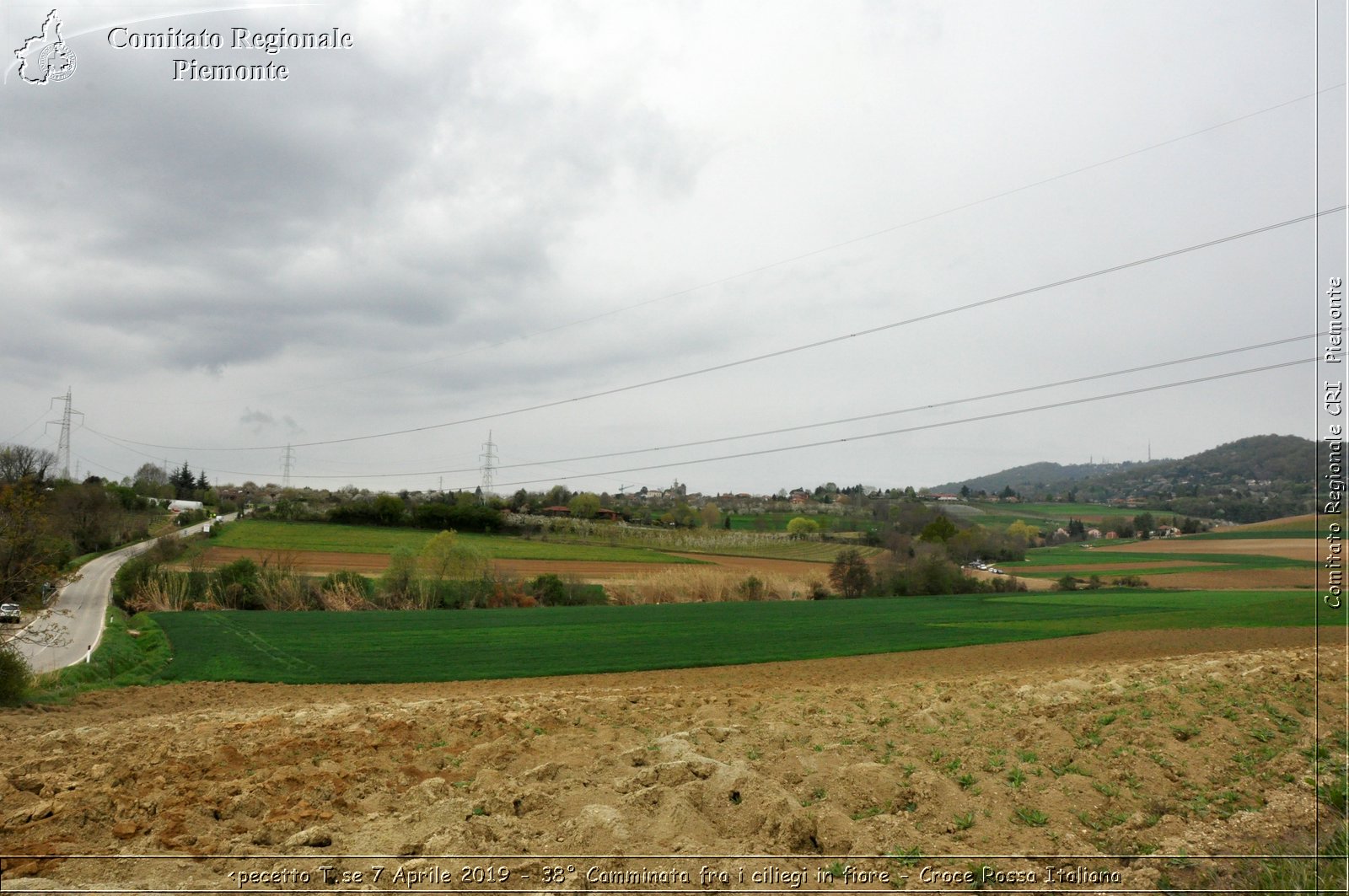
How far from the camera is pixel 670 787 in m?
8.61

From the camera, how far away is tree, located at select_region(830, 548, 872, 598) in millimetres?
66750

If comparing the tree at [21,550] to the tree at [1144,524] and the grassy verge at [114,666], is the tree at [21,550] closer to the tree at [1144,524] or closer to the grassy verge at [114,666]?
the grassy verge at [114,666]

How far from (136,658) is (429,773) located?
28525 millimetres

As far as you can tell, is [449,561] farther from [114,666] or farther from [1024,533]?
[1024,533]

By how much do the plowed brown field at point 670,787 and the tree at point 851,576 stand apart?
51.0 m

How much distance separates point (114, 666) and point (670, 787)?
96.3ft

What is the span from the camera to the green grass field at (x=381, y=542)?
253 feet

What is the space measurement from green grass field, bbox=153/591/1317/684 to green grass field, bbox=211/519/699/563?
25162 millimetres

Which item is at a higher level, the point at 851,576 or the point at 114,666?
the point at 851,576

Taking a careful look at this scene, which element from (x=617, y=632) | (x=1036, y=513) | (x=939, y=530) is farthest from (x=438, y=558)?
(x=1036, y=513)

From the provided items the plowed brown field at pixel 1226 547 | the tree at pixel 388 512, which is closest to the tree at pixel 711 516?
the tree at pixel 388 512

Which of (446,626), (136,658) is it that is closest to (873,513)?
(446,626)

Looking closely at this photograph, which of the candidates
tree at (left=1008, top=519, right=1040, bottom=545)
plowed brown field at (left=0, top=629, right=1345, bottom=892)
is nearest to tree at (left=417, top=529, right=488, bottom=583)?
plowed brown field at (left=0, top=629, right=1345, bottom=892)

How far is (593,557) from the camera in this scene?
78.5 m
